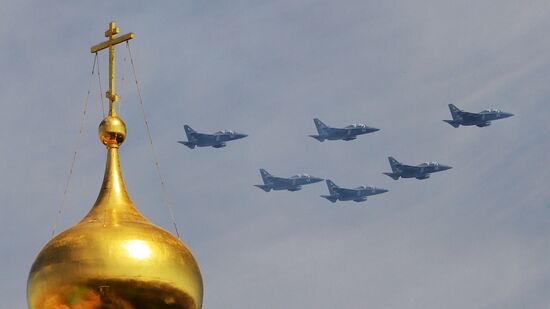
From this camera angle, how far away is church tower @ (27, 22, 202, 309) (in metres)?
29.0

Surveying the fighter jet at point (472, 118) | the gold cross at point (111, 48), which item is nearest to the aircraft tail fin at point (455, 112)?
the fighter jet at point (472, 118)

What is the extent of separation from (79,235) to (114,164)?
99.1 inches

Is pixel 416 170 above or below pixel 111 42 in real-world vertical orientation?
above

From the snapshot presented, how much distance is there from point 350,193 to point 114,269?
165307 mm

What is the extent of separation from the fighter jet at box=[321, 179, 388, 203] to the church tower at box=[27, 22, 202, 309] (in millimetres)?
157593

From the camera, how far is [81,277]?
95.6 feet

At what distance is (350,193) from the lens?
636ft

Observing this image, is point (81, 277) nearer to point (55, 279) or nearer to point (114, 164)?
point (55, 279)

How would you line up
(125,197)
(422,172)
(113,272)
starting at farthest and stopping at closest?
(422,172)
(125,197)
(113,272)

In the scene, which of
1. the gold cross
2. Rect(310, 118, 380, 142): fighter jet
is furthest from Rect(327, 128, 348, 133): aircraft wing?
the gold cross

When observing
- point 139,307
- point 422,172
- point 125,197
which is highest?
point 422,172

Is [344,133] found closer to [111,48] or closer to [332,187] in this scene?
[332,187]

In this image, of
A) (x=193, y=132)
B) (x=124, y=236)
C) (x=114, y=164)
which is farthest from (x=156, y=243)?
(x=193, y=132)

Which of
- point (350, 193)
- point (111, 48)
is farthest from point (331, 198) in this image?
point (111, 48)
